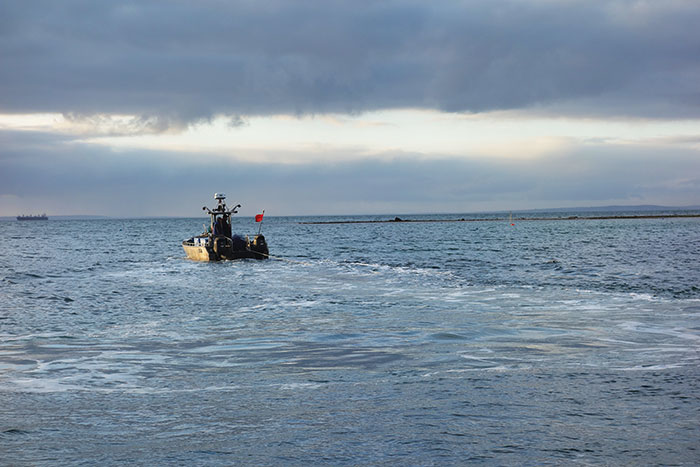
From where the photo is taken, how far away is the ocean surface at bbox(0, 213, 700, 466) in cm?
803

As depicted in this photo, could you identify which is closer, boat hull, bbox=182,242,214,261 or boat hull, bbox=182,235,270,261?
boat hull, bbox=182,235,270,261

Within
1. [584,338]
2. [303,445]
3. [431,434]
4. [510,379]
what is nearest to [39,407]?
[303,445]

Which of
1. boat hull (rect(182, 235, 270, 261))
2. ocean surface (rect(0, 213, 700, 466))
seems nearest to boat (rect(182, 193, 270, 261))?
boat hull (rect(182, 235, 270, 261))

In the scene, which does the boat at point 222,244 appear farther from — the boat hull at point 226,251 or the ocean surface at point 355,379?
the ocean surface at point 355,379

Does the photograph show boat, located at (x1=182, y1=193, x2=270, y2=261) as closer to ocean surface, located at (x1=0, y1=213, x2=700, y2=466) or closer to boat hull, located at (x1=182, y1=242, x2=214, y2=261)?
boat hull, located at (x1=182, y1=242, x2=214, y2=261)

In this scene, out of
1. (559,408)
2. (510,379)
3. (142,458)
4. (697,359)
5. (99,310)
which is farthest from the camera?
(99,310)

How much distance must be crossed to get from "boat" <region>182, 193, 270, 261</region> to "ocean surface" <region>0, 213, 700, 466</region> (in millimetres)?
23357

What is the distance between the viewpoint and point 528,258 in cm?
5084

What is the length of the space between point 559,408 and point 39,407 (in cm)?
825

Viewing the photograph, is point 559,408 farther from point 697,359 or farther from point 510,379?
point 697,359

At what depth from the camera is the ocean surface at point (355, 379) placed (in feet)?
26.3

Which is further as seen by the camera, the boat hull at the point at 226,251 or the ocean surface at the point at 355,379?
the boat hull at the point at 226,251

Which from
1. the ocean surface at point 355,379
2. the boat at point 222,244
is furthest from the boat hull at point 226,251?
the ocean surface at point 355,379

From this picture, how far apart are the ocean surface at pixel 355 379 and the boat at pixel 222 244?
2336 cm
